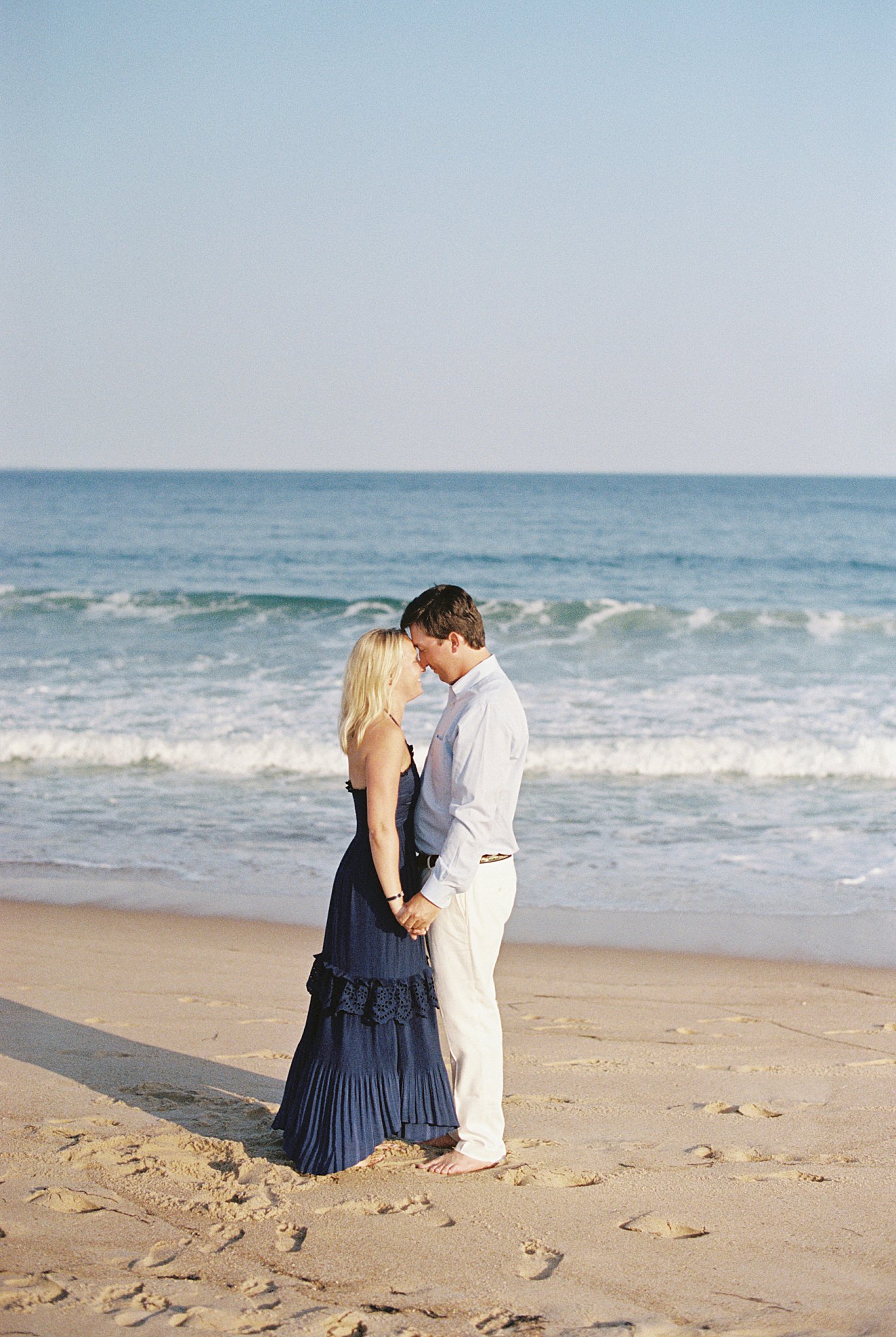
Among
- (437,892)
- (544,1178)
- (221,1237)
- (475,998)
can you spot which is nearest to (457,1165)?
(544,1178)

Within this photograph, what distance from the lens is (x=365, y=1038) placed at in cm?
342

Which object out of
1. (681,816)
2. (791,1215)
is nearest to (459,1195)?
(791,1215)

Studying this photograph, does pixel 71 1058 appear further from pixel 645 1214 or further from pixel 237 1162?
pixel 645 1214

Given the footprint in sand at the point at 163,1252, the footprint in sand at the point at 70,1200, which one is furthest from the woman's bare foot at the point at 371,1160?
the footprint in sand at the point at 70,1200

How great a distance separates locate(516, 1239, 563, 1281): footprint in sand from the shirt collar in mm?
1521

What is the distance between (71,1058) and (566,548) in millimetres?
28564

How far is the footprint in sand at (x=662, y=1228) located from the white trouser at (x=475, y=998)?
1.56 ft

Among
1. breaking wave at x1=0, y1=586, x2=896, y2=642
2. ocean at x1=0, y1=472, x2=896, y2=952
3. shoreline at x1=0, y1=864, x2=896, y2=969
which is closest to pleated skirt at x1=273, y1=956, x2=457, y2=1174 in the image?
shoreline at x1=0, y1=864, x2=896, y2=969

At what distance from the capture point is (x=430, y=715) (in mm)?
11578

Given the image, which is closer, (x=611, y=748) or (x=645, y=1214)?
(x=645, y=1214)

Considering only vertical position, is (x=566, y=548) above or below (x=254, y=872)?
above

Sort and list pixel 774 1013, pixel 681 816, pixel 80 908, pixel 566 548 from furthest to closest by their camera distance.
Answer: pixel 566 548
pixel 681 816
pixel 80 908
pixel 774 1013

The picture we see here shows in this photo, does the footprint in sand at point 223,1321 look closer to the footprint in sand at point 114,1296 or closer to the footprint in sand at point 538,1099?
the footprint in sand at point 114,1296

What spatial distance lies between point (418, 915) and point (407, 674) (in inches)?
28.1
